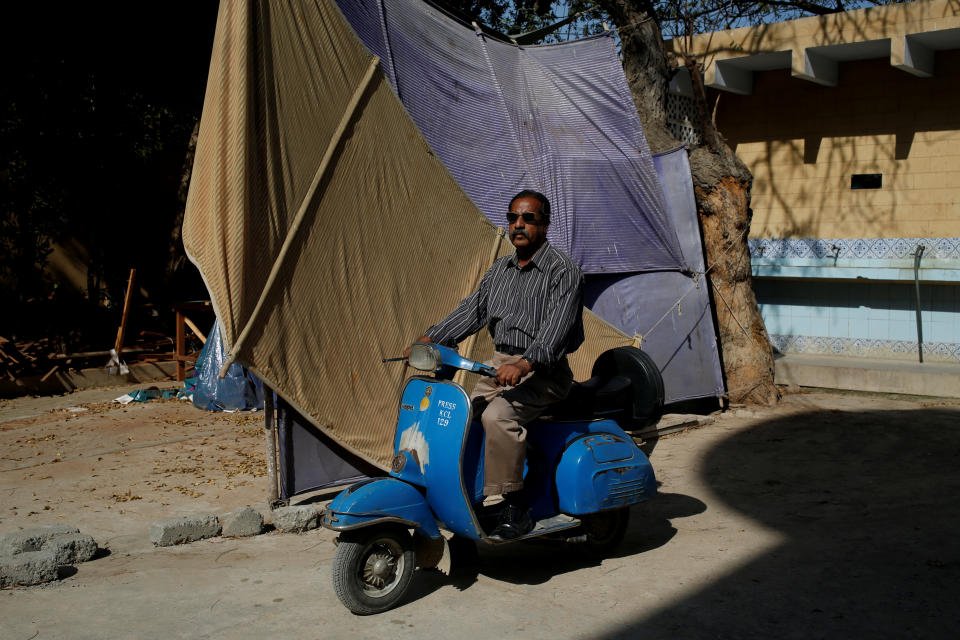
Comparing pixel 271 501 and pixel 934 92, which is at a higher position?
pixel 934 92

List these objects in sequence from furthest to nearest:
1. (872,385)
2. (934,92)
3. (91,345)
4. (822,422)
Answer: (91,345)
(934,92)
(872,385)
(822,422)

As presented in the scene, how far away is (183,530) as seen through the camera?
16.1 ft

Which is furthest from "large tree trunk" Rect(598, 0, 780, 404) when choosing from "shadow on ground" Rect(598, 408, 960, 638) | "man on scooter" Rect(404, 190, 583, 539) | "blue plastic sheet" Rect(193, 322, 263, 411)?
"man on scooter" Rect(404, 190, 583, 539)

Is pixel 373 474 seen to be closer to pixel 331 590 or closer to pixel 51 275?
pixel 331 590

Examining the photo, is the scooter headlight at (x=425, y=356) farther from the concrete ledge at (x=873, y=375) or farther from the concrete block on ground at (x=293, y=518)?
the concrete ledge at (x=873, y=375)

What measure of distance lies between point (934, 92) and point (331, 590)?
983cm

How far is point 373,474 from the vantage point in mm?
5711

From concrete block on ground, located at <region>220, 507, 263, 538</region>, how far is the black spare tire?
2.20 m

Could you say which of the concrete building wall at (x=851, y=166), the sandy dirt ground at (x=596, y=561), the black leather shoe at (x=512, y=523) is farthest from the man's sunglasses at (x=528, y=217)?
the concrete building wall at (x=851, y=166)

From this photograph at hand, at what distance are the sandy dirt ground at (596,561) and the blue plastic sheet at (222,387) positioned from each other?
47.9 inches

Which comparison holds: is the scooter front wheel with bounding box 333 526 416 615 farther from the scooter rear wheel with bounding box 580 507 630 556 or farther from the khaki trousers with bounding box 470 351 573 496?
the scooter rear wheel with bounding box 580 507 630 556

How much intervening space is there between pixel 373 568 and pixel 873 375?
772cm

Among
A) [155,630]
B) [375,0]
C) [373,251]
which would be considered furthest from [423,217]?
[155,630]

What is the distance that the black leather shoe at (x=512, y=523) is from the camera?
413 centimetres
